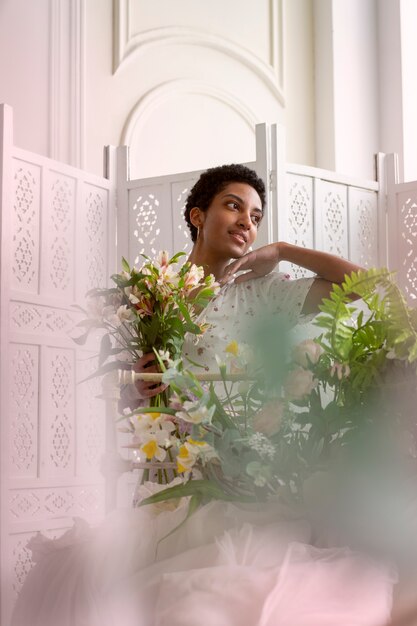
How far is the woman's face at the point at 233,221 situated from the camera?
2.71 m

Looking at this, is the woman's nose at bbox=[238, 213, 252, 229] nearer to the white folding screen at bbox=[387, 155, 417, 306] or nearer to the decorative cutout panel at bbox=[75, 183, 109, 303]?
the decorative cutout panel at bbox=[75, 183, 109, 303]

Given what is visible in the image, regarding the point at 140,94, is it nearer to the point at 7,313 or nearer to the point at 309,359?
the point at 7,313

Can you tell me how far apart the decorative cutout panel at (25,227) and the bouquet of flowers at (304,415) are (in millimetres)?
2622

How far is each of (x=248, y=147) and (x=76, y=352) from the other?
2001 millimetres

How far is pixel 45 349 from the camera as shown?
11.6 ft

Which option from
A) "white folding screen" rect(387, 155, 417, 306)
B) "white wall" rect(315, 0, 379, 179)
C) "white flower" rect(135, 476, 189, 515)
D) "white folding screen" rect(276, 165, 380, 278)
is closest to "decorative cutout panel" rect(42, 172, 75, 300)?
"white folding screen" rect(276, 165, 380, 278)

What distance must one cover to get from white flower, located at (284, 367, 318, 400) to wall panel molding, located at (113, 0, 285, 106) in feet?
13.2

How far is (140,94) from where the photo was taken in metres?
4.79

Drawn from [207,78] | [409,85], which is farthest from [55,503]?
[409,85]

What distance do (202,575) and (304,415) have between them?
200 mm

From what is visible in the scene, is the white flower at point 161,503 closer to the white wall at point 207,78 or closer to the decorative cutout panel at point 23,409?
the decorative cutout panel at point 23,409

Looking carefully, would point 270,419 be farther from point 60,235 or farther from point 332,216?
point 332,216

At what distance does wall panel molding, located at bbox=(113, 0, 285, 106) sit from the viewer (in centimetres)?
470

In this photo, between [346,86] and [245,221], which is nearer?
[245,221]
